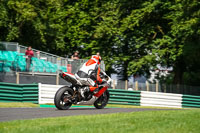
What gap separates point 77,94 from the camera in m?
12.8

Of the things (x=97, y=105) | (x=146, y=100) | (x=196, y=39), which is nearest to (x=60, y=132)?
(x=97, y=105)

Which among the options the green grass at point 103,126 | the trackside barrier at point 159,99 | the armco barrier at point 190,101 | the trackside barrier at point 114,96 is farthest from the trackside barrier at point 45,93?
the green grass at point 103,126

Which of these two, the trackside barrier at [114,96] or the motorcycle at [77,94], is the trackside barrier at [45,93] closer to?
the trackside barrier at [114,96]

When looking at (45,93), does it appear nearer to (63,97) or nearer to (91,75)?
(91,75)

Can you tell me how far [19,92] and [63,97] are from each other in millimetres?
7157

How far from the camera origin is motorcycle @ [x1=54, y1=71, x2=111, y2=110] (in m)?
12.3

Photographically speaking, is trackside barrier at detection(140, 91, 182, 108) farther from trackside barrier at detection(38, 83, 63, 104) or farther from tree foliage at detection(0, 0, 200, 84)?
trackside barrier at detection(38, 83, 63, 104)

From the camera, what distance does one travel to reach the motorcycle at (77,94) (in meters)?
12.3

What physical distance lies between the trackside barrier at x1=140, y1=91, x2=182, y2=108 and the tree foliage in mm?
4924

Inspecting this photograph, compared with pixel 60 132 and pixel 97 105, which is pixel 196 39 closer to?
pixel 97 105

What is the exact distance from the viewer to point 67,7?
34594 mm

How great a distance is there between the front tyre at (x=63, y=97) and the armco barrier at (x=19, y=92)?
6.57m

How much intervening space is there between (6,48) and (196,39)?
13.5 meters

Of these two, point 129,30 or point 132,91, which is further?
point 129,30
